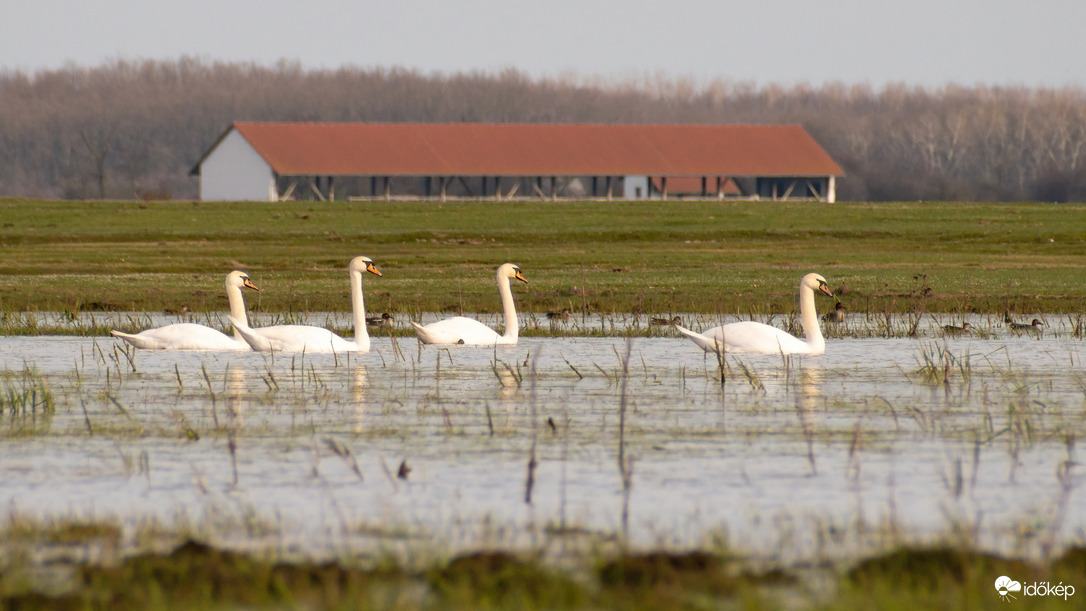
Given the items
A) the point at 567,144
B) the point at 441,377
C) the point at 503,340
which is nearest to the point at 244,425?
the point at 441,377

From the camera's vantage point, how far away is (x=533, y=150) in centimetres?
7938

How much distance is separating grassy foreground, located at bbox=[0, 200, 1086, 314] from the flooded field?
7051 millimetres

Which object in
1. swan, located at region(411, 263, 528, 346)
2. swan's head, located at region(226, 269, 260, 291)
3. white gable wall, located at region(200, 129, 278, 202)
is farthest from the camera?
white gable wall, located at region(200, 129, 278, 202)

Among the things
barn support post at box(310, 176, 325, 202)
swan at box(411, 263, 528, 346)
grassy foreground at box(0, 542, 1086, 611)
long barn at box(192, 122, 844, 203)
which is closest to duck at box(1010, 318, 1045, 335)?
swan at box(411, 263, 528, 346)

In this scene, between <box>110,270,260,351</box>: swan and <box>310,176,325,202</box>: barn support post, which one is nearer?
<box>110,270,260,351</box>: swan

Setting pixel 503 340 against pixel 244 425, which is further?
pixel 503 340

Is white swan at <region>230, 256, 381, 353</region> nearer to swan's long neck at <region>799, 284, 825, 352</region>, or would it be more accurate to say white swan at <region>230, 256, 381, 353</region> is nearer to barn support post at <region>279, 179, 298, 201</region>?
swan's long neck at <region>799, 284, 825, 352</region>

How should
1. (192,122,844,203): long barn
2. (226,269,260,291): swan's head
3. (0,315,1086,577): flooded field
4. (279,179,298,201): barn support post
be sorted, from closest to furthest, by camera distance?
(0,315,1086,577): flooded field < (226,269,260,291): swan's head < (279,179,298,201): barn support post < (192,122,844,203): long barn

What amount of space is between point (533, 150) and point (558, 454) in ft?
232

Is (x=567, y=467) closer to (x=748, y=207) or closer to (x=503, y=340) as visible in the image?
(x=503, y=340)

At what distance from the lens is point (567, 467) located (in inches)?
342

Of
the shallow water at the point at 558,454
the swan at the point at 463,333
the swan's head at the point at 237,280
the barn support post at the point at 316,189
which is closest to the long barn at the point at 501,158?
the barn support post at the point at 316,189

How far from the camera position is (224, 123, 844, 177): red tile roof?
76.1 m

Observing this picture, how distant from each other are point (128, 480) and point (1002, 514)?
459 cm
